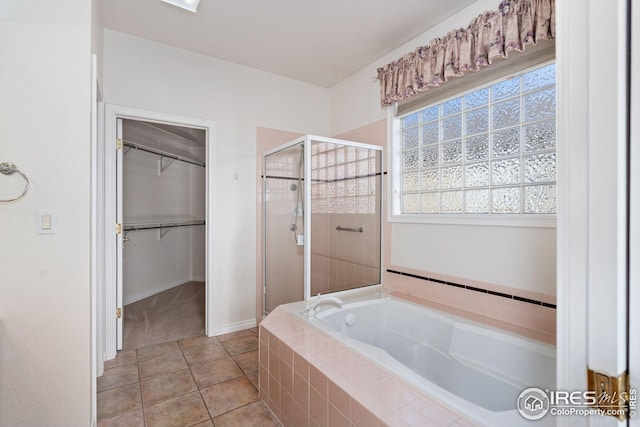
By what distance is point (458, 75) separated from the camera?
2.11 m

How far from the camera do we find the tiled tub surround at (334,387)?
3.45ft

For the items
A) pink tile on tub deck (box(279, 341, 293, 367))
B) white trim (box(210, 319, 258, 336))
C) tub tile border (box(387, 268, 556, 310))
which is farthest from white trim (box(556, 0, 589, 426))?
white trim (box(210, 319, 258, 336))

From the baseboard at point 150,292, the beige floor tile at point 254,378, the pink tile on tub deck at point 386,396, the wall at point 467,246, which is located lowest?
the beige floor tile at point 254,378

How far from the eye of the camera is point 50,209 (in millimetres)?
1498

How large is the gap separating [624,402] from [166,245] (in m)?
5.14

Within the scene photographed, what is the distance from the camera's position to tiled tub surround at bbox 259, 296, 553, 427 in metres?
1.05

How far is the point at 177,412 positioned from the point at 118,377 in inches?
27.4

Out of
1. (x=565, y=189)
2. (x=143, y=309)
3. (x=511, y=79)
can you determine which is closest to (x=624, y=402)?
(x=565, y=189)

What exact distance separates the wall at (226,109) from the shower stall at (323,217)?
279 mm

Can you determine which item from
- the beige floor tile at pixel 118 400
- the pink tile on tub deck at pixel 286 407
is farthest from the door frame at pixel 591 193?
the beige floor tile at pixel 118 400

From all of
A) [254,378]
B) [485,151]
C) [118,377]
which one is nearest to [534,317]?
[485,151]

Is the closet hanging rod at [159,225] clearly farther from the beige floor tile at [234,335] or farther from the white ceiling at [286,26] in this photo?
the white ceiling at [286,26]

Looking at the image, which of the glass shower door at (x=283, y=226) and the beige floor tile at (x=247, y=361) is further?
the glass shower door at (x=283, y=226)

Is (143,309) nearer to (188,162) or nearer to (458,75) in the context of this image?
(188,162)
